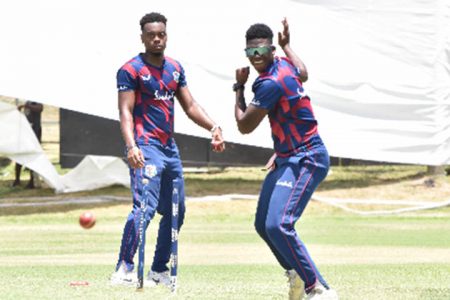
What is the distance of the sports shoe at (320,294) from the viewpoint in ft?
32.8

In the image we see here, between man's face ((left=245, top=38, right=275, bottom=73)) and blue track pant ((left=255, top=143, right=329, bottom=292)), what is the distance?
696 millimetres

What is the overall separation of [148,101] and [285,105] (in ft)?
5.72

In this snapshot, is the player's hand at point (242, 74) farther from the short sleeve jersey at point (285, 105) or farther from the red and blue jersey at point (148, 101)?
the red and blue jersey at point (148, 101)

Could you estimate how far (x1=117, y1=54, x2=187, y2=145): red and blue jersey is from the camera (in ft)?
37.5

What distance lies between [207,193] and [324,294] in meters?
13.0

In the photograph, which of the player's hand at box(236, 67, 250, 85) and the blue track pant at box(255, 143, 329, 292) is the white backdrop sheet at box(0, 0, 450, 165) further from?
the player's hand at box(236, 67, 250, 85)

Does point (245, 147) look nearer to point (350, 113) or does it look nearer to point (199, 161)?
point (199, 161)

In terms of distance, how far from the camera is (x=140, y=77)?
11422 millimetres

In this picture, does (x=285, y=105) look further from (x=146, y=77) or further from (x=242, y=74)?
(x=146, y=77)

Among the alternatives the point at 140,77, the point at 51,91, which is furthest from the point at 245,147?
the point at 140,77

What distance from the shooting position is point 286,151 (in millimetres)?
10172

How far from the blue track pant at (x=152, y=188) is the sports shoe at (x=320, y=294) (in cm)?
179

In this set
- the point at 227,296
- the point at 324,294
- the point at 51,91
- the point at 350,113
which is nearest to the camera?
the point at 324,294

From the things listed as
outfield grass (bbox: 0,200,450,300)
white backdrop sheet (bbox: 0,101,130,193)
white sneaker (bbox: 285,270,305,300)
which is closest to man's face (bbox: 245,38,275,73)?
white sneaker (bbox: 285,270,305,300)
